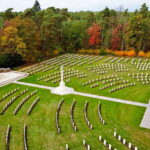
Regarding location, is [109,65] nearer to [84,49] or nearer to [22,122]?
[84,49]

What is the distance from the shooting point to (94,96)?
101 ft

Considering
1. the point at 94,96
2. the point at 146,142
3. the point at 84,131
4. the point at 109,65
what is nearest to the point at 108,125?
the point at 84,131

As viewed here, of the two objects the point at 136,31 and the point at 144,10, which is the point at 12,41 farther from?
the point at 144,10

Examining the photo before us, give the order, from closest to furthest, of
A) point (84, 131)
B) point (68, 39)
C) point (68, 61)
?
1. point (84, 131)
2. point (68, 61)
3. point (68, 39)

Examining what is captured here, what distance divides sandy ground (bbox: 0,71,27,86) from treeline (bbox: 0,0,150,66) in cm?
615

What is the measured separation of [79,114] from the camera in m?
24.7

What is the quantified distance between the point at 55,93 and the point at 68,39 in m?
39.8

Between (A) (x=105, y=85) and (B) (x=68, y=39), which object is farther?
(B) (x=68, y=39)

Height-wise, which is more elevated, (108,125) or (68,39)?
(68,39)

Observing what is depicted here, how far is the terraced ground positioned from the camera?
19469mm

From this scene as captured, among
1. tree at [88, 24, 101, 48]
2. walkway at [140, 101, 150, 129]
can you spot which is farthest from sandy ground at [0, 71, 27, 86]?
tree at [88, 24, 101, 48]

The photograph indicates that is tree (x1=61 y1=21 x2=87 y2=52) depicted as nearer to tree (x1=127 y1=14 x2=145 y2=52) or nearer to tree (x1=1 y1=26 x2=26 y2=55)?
tree (x1=127 y1=14 x2=145 y2=52)

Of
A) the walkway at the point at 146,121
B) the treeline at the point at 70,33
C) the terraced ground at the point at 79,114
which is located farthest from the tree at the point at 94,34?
the walkway at the point at 146,121

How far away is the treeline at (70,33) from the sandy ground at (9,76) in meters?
6.15
